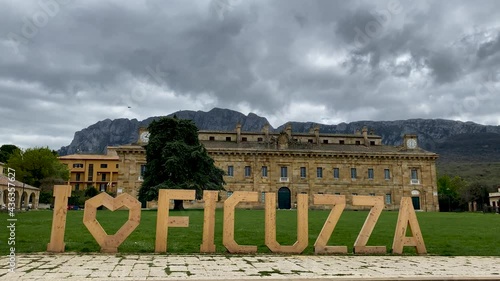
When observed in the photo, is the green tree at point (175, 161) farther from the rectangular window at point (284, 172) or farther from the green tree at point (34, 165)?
the green tree at point (34, 165)

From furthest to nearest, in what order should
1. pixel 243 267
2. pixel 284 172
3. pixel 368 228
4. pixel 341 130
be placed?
pixel 341 130 → pixel 284 172 → pixel 368 228 → pixel 243 267

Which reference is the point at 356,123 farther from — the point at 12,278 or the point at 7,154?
the point at 12,278

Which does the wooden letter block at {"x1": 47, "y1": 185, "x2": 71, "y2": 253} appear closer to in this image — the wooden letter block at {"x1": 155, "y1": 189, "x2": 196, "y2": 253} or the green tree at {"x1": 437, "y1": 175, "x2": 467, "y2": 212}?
the wooden letter block at {"x1": 155, "y1": 189, "x2": 196, "y2": 253}

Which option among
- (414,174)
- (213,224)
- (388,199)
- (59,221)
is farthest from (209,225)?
(414,174)

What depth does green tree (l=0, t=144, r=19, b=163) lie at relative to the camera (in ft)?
220

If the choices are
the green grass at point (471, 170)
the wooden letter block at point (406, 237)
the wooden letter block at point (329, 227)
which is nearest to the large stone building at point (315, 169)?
the wooden letter block at point (329, 227)

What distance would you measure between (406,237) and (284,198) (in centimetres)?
3815

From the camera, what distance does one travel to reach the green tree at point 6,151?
6694 cm

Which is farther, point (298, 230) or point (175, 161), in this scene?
point (175, 161)

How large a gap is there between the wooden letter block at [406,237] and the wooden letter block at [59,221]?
28.6 feet

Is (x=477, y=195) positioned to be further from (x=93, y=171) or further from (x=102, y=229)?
(x=93, y=171)

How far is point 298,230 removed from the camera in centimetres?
1079

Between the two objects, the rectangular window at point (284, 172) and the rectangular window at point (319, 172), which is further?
the rectangular window at point (319, 172)

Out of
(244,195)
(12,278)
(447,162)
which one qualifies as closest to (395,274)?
(244,195)
